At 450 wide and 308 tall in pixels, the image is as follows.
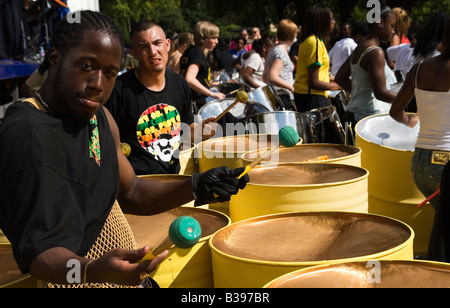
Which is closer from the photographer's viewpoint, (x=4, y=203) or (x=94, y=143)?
(x=4, y=203)

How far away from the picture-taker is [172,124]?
7.39 feet

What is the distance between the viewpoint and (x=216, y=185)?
1151 millimetres

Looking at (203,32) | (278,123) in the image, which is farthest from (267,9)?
(278,123)

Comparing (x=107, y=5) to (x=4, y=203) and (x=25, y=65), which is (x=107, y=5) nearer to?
(x=25, y=65)

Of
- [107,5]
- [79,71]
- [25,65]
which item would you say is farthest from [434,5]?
[79,71]

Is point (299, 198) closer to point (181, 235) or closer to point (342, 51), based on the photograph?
point (181, 235)

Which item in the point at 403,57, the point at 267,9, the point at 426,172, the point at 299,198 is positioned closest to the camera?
the point at 299,198

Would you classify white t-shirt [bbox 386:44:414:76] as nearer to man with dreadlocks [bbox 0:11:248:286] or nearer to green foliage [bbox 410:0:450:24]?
man with dreadlocks [bbox 0:11:248:286]

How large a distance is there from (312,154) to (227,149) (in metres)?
0.33

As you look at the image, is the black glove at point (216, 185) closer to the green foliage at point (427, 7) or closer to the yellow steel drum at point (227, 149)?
the yellow steel drum at point (227, 149)

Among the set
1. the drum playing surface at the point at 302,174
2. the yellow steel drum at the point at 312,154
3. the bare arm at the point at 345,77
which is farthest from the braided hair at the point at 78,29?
the bare arm at the point at 345,77

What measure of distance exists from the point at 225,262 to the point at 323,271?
0.71ft

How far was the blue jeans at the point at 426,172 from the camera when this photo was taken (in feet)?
6.51
